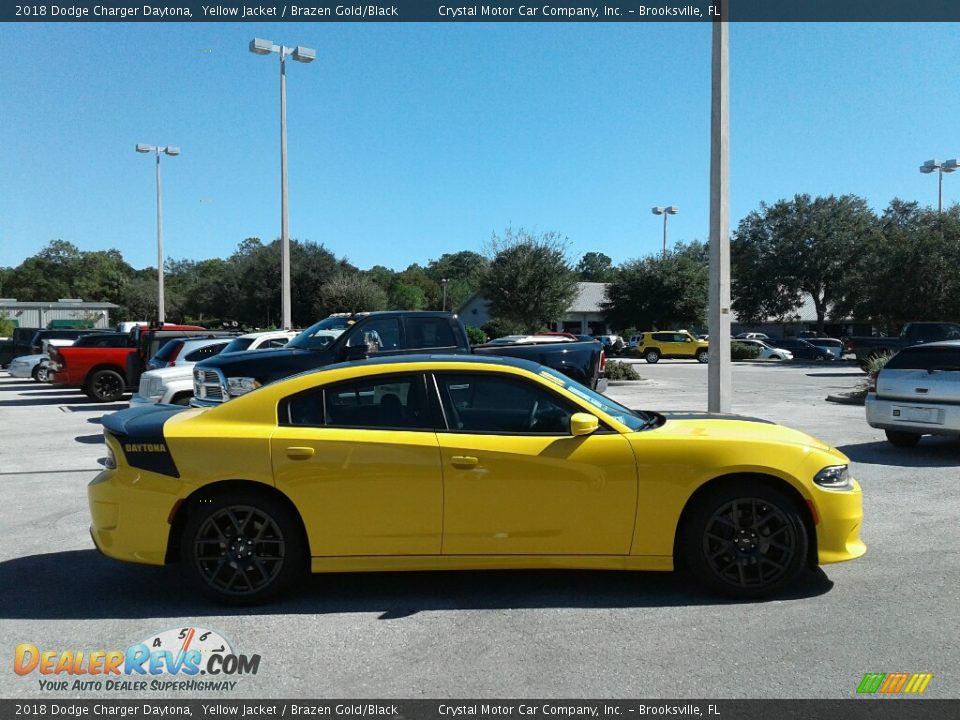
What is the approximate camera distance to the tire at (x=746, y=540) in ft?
16.5

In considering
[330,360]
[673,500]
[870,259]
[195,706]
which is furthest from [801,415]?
[870,259]

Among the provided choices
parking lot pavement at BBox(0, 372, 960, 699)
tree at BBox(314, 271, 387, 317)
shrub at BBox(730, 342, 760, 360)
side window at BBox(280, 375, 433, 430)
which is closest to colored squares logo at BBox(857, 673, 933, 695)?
parking lot pavement at BBox(0, 372, 960, 699)

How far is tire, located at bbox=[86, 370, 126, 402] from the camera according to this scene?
19.4 m

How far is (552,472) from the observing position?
5.00 metres

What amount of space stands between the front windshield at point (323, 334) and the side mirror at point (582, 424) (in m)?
6.80

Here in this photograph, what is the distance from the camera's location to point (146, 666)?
14.0 ft

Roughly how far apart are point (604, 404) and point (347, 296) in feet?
133

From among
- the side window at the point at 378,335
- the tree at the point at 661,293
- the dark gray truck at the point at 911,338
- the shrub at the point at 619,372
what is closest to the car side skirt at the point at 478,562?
the side window at the point at 378,335

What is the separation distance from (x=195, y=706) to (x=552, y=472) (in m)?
2.31

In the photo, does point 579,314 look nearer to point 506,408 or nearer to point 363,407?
point 506,408

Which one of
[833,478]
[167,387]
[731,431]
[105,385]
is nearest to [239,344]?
[167,387]

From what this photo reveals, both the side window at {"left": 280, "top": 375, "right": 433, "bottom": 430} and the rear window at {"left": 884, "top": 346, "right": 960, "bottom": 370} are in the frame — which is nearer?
the side window at {"left": 280, "top": 375, "right": 433, "bottom": 430}

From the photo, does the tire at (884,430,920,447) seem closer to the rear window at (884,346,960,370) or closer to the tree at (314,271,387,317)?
the rear window at (884,346,960,370)

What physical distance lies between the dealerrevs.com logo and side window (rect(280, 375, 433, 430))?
1387 millimetres
